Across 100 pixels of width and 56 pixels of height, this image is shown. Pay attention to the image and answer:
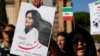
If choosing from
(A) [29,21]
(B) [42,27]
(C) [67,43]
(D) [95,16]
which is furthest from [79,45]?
(D) [95,16]

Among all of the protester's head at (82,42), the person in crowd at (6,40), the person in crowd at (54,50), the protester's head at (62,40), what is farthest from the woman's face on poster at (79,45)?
the person in crowd at (6,40)

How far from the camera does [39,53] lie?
4430 millimetres

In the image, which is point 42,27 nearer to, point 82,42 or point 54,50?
point 54,50

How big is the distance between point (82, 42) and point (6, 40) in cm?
115

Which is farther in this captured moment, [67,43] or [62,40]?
[62,40]

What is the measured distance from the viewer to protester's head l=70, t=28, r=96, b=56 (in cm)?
379

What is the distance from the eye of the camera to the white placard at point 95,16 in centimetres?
A: 566

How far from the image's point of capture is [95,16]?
18.7 ft

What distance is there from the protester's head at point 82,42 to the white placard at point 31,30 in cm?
64

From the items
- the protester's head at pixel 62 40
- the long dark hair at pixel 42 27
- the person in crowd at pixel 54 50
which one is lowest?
the person in crowd at pixel 54 50

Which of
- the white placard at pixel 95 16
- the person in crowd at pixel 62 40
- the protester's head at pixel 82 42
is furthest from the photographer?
the white placard at pixel 95 16

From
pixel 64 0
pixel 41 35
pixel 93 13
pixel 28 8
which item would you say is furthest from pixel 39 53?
pixel 64 0

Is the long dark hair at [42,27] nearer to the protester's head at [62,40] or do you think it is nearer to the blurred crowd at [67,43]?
the blurred crowd at [67,43]

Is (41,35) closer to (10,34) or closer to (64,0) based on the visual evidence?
(10,34)
